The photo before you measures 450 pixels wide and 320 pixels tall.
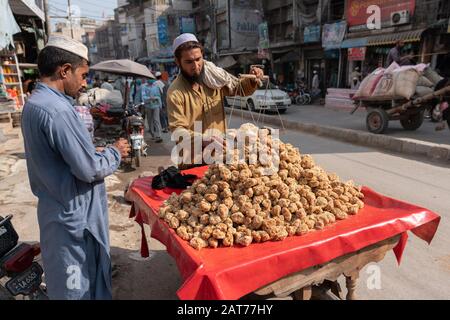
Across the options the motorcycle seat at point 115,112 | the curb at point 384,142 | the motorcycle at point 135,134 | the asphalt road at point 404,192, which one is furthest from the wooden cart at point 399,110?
the motorcycle seat at point 115,112

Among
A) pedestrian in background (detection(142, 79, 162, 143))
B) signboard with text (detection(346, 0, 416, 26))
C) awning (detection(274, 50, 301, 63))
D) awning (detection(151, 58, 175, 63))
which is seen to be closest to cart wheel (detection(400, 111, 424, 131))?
signboard with text (detection(346, 0, 416, 26))

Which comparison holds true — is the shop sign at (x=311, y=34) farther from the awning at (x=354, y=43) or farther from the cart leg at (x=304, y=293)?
the cart leg at (x=304, y=293)

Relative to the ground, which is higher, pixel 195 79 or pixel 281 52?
pixel 281 52

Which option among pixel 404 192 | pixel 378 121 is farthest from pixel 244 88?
pixel 378 121

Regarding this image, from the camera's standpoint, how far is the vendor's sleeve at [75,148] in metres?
1.61

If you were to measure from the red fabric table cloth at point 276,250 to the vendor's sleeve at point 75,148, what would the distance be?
0.55 meters

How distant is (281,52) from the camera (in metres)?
20.2

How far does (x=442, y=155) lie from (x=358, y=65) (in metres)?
10.2

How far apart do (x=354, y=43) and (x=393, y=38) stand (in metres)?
1.98

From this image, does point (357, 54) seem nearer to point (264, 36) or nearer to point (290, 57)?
point (290, 57)

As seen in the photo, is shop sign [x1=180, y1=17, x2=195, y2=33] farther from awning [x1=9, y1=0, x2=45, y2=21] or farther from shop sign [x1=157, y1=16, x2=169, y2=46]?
awning [x1=9, y1=0, x2=45, y2=21]

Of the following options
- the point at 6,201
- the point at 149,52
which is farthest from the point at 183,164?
the point at 149,52
